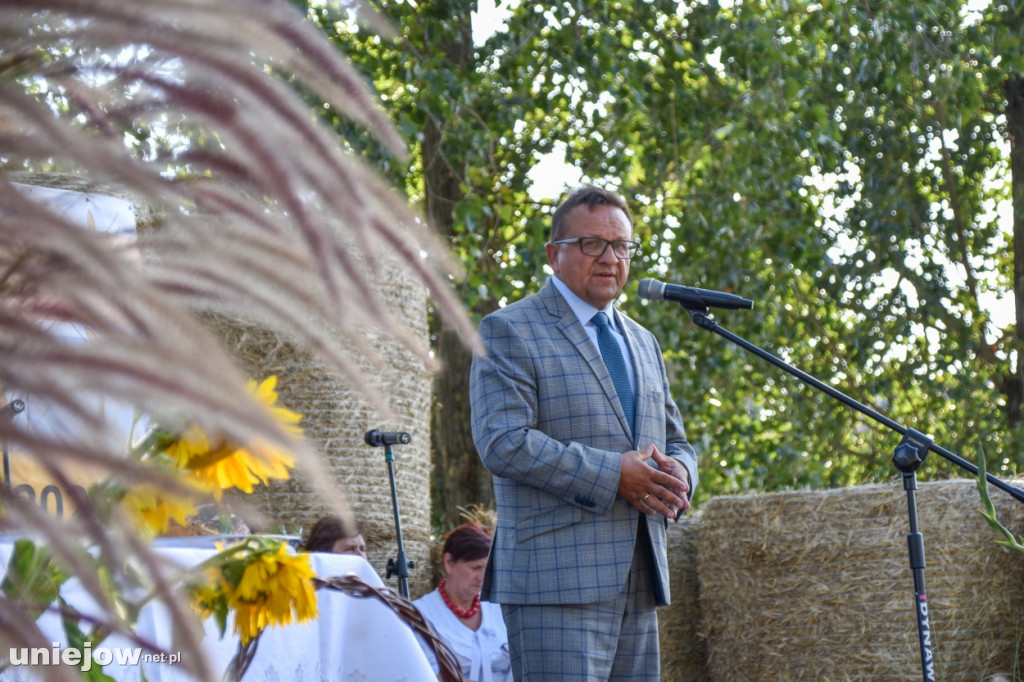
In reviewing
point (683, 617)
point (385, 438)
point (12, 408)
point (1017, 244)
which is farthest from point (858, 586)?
point (1017, 244)

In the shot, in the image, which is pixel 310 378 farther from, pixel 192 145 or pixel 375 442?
pixel 192 145

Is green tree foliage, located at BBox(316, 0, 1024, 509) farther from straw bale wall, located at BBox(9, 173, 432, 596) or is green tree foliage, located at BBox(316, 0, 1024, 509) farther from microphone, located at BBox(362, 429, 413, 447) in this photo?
microphone, located at BBox(362, 429, 413, 447)

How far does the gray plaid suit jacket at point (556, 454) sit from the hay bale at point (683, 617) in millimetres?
2549

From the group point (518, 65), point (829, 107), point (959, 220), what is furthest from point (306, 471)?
point (959, 220)

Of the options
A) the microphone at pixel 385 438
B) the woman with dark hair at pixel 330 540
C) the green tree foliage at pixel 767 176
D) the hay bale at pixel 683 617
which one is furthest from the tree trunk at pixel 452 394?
the microphone at pixel 385 438

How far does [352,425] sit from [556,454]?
2.31 metres

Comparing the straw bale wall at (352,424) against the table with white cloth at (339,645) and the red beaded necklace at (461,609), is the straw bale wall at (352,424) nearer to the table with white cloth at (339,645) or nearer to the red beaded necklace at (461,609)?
the red beaded necklace at (461,609)

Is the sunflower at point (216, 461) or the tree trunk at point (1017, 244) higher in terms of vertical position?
the tree trunk at point (1017, 244)

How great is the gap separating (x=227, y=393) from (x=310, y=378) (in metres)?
4.51

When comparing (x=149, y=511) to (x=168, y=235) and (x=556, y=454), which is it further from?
(x=556, y=454)

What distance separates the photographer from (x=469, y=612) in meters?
4.68

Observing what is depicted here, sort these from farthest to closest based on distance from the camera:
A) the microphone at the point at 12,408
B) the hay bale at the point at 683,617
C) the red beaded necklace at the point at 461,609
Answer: the hay bale at the point at 683,617, the red beaded necklace at the point at 461,609, the microphone at the point at 12,408

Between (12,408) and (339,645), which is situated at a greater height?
(12,408)

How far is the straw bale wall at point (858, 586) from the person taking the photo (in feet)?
14.7
